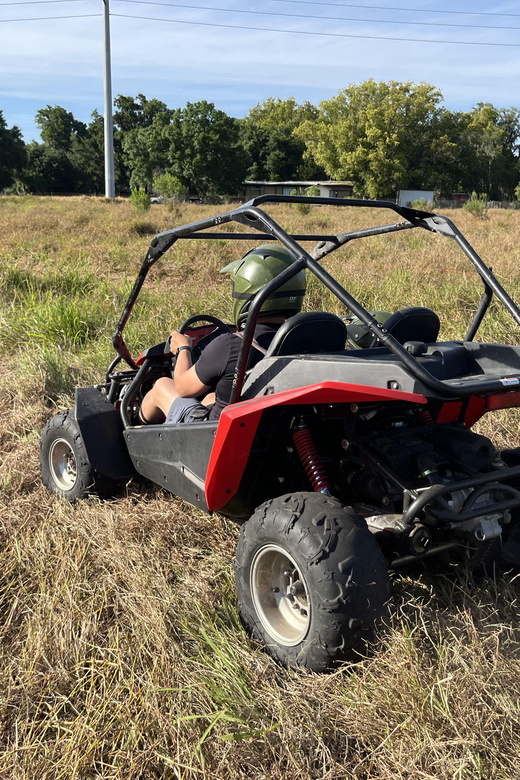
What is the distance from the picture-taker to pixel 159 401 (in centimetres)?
372

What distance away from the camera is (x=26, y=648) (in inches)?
99.0

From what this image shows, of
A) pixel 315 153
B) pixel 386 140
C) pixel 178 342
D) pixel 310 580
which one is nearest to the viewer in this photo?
pixel 310 580

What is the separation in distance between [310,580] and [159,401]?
1.75 metres

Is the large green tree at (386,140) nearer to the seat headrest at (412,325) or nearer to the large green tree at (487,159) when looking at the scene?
the large green tree at (487,159)

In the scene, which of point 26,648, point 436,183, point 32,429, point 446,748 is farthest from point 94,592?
point 436,183

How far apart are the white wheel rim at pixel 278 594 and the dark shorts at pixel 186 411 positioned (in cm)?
94

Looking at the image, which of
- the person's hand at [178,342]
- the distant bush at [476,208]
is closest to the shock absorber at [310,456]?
the person's hand at [178,342]

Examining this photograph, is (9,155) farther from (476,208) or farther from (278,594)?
(278,594)

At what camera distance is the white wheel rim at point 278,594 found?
249 cm

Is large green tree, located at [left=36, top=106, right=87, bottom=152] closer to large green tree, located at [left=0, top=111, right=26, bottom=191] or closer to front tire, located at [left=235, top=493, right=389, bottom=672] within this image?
large green tree, located at [left=0, top=111, right=26, bottom=191]

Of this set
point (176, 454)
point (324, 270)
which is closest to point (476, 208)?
point (176, 454)

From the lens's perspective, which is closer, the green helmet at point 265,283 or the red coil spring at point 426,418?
the red coil spring at point 426,418

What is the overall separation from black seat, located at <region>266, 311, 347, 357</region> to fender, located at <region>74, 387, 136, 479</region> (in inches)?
57.7

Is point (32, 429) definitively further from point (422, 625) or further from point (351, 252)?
point (351, 252)
